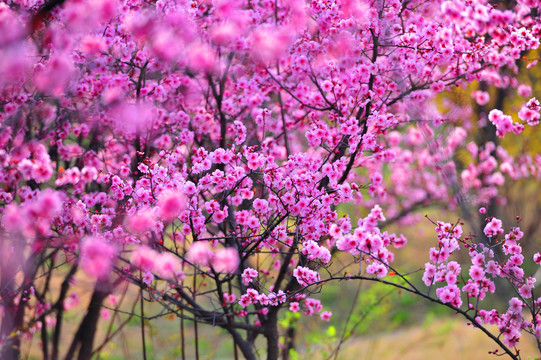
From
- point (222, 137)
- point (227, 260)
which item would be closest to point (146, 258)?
point (227, 260)

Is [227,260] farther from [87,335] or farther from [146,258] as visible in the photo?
[87,335]

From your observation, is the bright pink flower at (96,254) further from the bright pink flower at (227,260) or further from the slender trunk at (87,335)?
the slender trunk at (87,335)

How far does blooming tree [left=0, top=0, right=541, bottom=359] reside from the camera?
3572 mm

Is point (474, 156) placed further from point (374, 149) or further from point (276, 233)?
point (276, 233)

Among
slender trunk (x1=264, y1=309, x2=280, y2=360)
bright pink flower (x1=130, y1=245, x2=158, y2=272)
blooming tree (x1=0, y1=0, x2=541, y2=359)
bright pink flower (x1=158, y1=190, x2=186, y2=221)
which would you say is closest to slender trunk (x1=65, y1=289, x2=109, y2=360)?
blooming tree (x1=0, y1=0, x2=541, y2=359)

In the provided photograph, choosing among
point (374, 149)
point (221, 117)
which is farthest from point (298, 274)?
point (221, 117)

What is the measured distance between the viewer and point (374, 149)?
14.4ft

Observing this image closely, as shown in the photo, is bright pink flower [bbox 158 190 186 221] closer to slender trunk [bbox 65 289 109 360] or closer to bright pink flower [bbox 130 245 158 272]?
bright pink flower [bbox 130 245 158 272]

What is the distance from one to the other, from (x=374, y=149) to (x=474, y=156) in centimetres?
411

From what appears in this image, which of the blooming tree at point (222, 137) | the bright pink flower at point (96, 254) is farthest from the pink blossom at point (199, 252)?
the bright pink flower at point (96, 254)

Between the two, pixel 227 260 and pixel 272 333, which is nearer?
pixel 227 260

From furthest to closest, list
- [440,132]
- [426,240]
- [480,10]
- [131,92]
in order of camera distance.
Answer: [426,240], [440,132], [131,92], [480,10]

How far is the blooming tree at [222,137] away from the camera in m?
3.57

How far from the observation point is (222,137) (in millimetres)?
4914
